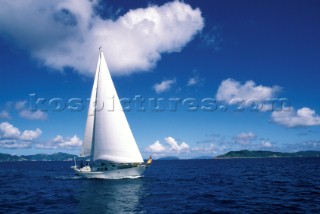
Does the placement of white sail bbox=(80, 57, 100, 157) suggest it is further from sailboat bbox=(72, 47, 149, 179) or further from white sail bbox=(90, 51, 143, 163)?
white sail bbox=(90, 51, 143, 163)

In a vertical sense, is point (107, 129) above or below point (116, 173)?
above

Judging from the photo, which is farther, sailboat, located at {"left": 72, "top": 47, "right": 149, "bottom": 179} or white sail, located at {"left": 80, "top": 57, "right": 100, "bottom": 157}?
white sail, located at {"left": 80, "top": 57, "right": 100, "bottom": 157}

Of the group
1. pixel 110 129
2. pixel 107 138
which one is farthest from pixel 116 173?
pixel 110 129

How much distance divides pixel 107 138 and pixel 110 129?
5.56 feet

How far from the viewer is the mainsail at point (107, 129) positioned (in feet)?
162

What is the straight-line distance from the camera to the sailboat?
49.5 m

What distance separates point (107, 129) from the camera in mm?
50094

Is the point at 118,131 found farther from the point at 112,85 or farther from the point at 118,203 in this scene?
the point at 118,203

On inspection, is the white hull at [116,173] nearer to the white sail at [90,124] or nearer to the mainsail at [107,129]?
the mainsail at [107,129]

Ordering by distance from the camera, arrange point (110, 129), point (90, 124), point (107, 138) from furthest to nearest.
Result: point (90, 124) → point (110, 129) → point (107, 138)

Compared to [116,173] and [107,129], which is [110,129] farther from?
[116,173]

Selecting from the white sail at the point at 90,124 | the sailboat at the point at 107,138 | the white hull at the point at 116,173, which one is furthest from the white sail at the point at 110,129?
the white hull at the point at 116,173

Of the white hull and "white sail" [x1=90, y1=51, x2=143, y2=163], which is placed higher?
"white sail" [x1=90, y1=51, x2=143, y2=163]

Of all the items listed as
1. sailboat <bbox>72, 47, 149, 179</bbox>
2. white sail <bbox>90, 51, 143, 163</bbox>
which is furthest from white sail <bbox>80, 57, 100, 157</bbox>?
white sail <bbox>90, 51, 143, 163</bbox>
